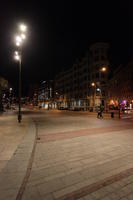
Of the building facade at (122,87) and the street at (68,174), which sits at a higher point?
the building facade at (122,87)

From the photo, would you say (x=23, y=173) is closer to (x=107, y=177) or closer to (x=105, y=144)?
(x=107, y=177)

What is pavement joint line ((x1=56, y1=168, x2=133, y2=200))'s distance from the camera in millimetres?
3348

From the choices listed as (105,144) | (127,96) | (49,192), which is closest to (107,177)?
(49,192)

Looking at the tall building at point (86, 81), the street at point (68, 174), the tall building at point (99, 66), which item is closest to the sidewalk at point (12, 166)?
the street at point (68, 174)

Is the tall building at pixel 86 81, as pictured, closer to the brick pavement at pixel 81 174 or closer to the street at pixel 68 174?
the brick pavement at pixel 81 174

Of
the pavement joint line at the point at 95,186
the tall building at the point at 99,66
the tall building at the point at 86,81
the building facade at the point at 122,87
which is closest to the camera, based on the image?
the pavement joint line at the point at 95,186

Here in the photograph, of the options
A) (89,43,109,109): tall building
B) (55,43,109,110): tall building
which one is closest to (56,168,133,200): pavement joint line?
(55,43,109,110): tall building

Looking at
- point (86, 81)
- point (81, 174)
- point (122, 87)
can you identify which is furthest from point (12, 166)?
point (86, 81)

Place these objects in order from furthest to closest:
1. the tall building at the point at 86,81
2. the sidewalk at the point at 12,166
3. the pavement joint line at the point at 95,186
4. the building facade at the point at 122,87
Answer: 1. the tall building at the point at 86,81
2. the building facade at the point at 122,87
3. the sidewalk at the point at 12,166
4. the pavement joint line at the point at 95,186

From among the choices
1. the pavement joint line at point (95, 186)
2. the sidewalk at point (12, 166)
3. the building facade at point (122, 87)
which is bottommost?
the pavement joint line at point (95, 186)

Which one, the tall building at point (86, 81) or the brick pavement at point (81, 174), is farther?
the tall building at point (86, 81)

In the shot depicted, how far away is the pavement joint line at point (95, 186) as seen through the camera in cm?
335

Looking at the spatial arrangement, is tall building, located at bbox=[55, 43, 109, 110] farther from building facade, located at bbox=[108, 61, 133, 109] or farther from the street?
the street

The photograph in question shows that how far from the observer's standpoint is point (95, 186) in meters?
3.72
